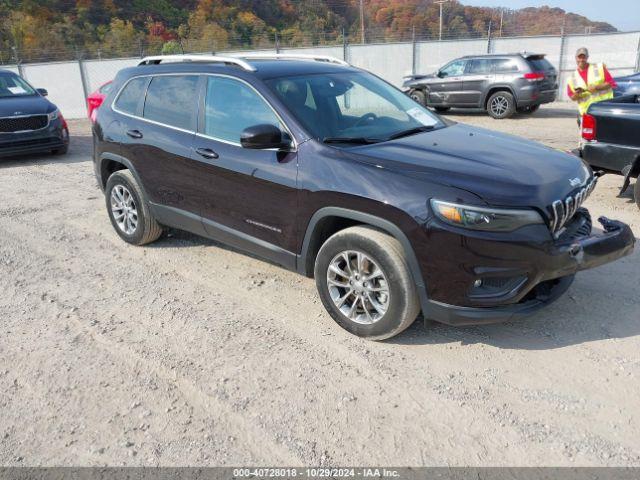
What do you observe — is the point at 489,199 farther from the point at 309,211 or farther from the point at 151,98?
the point at 151,98

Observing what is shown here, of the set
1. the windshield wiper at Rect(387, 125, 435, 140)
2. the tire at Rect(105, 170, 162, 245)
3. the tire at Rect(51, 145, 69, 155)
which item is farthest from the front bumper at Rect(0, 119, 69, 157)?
the windshield wiper at Rect(387, 125, 435, 140)

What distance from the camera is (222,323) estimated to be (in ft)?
13.0

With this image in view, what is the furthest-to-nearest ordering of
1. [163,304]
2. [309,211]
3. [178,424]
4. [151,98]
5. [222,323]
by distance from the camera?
[151,98] → [163,304] → [222,323] → [309,211] → [178,424]

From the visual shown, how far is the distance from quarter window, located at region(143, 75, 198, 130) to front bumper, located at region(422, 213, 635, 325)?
100 inches

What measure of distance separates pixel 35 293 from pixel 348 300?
8.82ft

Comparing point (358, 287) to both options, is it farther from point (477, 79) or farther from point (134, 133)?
point (477, 79)

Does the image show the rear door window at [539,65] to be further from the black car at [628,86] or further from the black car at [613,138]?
the black car at [613,138]

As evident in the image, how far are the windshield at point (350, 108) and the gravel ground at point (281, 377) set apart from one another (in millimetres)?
1319

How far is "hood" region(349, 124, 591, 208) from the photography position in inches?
124

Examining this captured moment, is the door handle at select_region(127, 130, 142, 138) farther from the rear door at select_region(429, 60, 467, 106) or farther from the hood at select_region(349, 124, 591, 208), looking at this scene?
the rear door at select_region(429, 60, 467, 106)

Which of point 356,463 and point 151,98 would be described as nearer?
point 356,463

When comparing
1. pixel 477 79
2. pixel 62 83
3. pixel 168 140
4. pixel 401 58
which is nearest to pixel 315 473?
pixel 168 140

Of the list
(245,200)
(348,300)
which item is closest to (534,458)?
(348,300)

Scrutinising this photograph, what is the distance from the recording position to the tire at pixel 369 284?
3.32 metres
